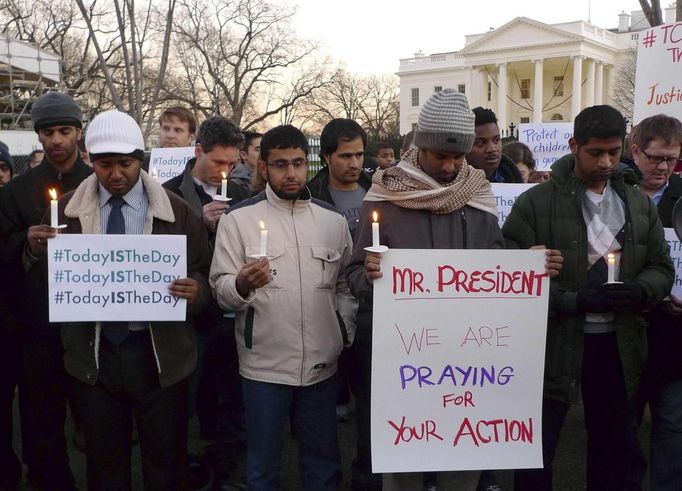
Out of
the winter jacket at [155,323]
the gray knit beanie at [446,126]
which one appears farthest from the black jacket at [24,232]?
the gray knit beanie at [446,126]

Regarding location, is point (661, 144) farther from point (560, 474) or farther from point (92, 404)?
point (92, 404)

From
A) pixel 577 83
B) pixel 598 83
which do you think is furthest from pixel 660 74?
pixel 598 83

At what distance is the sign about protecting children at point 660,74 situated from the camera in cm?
456

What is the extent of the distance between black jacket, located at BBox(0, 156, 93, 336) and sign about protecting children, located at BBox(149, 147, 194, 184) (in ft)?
7.37

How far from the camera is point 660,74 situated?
467 cm

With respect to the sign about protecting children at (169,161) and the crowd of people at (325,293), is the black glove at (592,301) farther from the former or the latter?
the sign about protecting children at (169,161)

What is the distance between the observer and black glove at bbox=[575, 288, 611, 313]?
2768 millimetres

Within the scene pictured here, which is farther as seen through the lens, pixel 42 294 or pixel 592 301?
pixel 42 294

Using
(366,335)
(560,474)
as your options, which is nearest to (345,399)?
(560,474)

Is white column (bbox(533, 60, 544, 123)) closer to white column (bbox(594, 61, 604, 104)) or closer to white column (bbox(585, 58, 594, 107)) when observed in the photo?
white column (bbox(585, 58, 594, 107))

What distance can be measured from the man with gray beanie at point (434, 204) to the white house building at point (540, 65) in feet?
209

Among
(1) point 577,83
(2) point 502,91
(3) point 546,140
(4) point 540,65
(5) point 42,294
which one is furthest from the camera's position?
(2) point 502,91

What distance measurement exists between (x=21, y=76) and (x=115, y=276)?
1024 inches

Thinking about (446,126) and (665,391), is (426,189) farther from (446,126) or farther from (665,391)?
(665,391)
